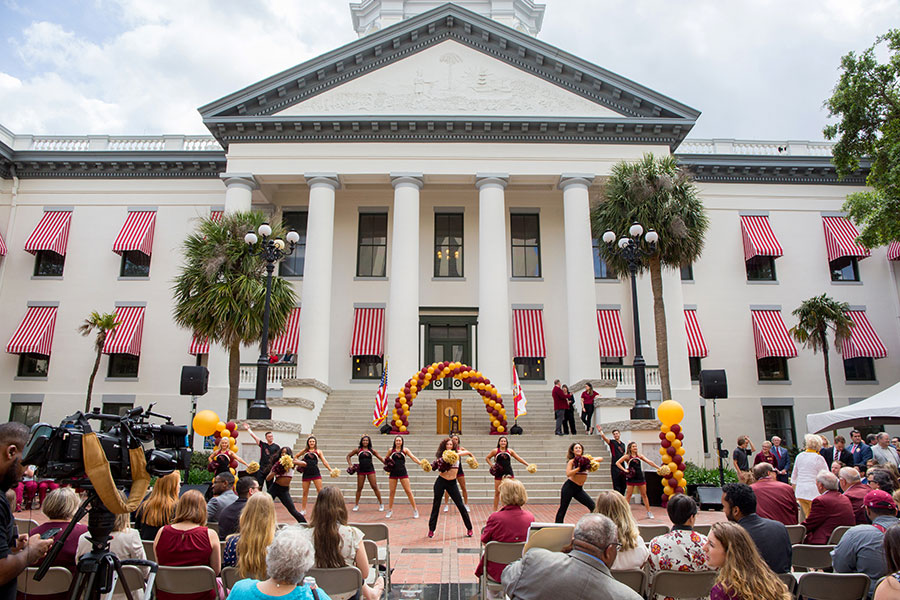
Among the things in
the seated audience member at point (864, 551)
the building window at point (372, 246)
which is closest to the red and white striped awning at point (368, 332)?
the building window at point (372, 246)

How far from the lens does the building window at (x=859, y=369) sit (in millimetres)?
26781

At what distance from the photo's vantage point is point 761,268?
27859 mm

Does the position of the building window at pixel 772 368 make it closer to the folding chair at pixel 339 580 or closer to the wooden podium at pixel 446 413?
the wooden podium at pixel 446 413

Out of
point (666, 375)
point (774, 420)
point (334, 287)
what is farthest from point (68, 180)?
point (774, 420)

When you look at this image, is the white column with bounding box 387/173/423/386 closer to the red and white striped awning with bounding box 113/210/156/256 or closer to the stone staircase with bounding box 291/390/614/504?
the stone staircase with bounding box 291/390/614/504

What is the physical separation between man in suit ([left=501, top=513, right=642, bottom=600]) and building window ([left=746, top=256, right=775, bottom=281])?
89.1 feet

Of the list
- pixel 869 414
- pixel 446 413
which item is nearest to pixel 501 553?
pixel 446 413

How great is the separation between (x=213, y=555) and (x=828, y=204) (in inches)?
1219

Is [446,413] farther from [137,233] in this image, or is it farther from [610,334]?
[137,233]

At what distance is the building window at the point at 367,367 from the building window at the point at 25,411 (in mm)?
13473

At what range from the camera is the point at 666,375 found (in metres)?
19.5

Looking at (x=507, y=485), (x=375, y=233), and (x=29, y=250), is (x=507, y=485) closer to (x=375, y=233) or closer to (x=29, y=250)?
(x=375, y=233)

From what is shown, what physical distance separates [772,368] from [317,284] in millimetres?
19624

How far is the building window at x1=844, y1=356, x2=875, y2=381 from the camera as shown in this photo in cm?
2678
